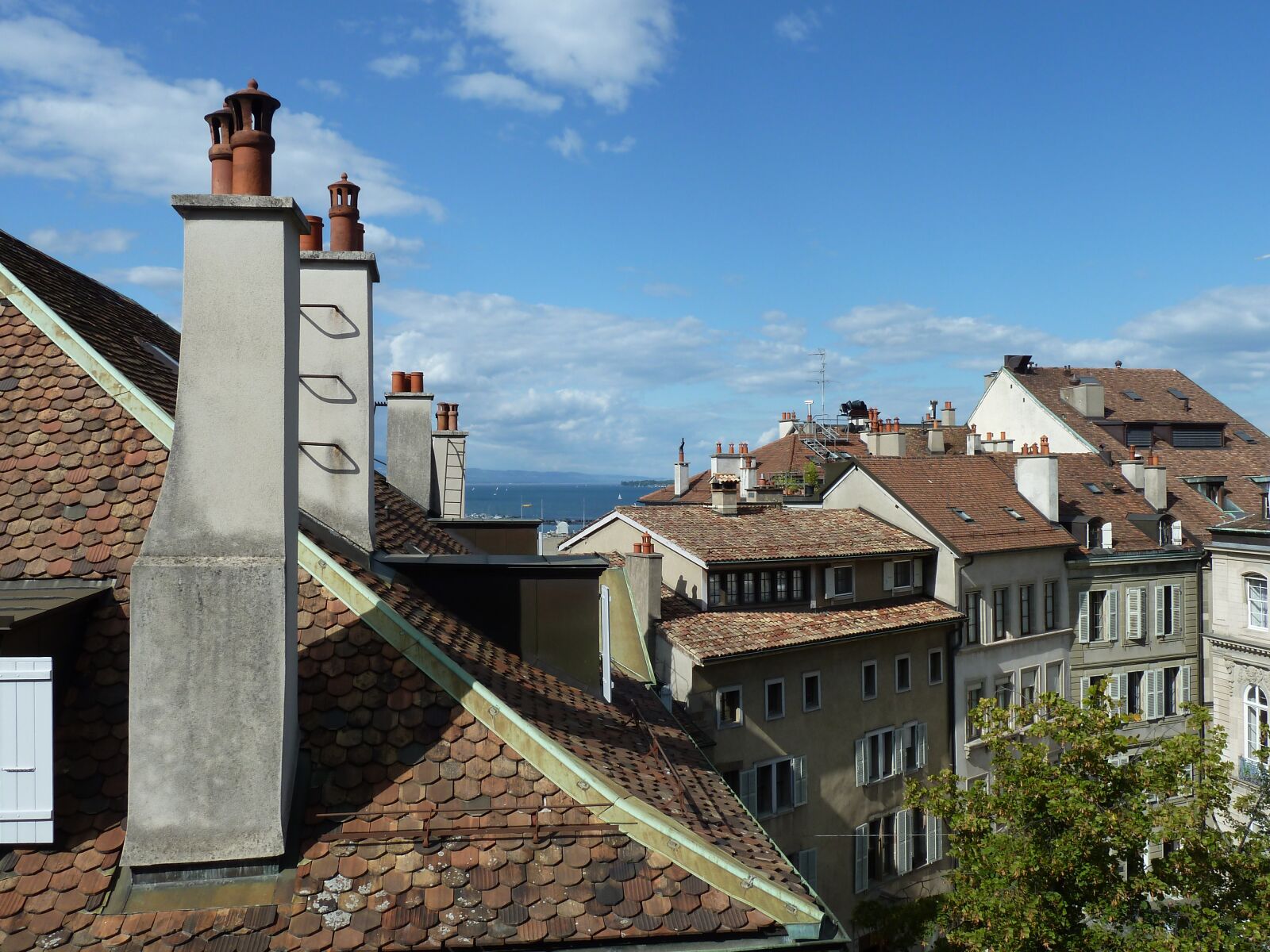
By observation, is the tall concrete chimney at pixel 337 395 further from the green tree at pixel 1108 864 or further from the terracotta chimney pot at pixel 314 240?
the green tree at pixel 1108 864

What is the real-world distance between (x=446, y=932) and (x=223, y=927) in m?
1.38

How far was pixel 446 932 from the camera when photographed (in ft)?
21.4

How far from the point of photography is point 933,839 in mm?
31750

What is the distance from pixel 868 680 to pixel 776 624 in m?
4.23

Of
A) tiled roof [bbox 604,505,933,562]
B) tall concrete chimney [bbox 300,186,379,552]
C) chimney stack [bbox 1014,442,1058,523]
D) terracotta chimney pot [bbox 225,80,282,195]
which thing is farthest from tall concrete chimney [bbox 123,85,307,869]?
chimney stack [bbox 1014,442,1058,523]

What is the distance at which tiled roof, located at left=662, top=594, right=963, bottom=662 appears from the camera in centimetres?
2650

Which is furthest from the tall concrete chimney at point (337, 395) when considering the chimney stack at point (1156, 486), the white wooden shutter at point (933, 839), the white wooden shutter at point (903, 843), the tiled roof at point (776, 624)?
the chimney stack at point (1156, 486)

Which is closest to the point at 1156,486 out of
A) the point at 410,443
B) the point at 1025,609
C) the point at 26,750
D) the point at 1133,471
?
the point at 1133,471

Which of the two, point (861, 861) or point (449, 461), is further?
point (861, 861)

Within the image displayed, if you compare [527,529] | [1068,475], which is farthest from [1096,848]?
[1068,475]

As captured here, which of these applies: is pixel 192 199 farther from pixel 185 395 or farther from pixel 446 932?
pixel 446 932

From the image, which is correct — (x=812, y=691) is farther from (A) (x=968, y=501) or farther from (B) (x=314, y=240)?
A: (B) (x=314, y=240)

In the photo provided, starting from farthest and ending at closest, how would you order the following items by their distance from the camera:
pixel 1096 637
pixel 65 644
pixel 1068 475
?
pixel 1068 475, pixel 1096 637, pixel 65 644

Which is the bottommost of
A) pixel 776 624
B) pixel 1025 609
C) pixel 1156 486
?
pixel 1025 609
